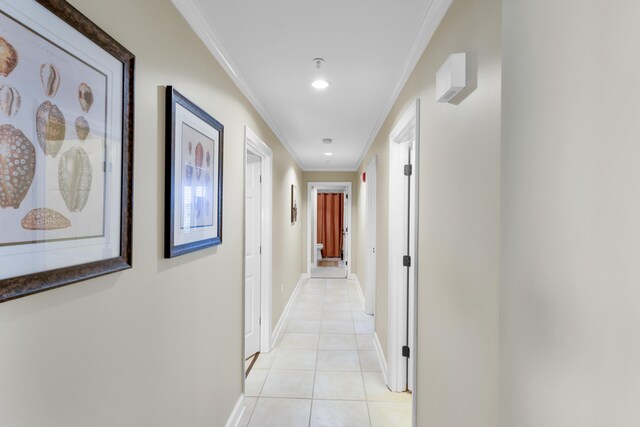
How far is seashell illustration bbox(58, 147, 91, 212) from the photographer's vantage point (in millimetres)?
799

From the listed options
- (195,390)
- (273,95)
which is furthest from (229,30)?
(195,390)

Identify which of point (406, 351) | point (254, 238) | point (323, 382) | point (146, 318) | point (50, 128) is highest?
point (50, 128)

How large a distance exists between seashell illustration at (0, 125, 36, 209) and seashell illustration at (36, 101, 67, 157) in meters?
0.04

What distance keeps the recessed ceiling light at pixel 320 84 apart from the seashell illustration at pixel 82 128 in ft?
5.59

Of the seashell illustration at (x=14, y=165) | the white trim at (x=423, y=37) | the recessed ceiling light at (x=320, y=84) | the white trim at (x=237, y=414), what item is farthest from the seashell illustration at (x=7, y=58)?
the white trim at (x=237, y=414)

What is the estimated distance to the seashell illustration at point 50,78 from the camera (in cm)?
74

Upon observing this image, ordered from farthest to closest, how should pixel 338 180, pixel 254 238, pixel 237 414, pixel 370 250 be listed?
pixel 338 180, pixel 370 250, pixel 254 238, pixel 237 414

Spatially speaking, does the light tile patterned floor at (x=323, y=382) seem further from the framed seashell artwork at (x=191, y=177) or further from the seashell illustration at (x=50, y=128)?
the seashell illustration at (x=50, y=128)

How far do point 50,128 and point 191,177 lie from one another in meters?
0.77

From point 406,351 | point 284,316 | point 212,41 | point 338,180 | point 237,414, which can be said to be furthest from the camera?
point 338,180

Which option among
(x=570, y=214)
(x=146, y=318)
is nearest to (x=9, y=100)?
(x=146, y=318)

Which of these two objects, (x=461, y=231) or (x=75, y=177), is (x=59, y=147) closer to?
(x=75, y=177)

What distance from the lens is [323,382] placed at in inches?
110

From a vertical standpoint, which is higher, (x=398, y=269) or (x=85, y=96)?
(x=85, y=96)
